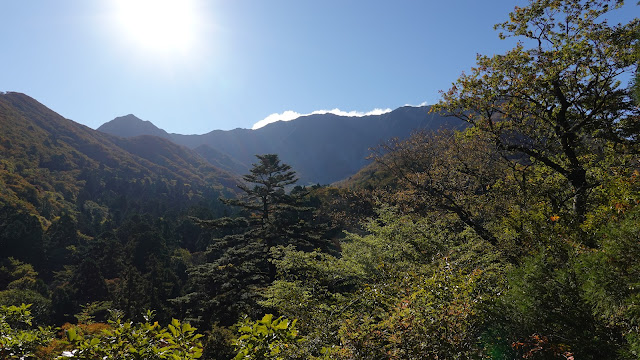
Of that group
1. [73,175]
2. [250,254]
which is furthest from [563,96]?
[73,175]

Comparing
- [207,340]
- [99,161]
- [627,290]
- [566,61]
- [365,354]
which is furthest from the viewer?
[99,161]

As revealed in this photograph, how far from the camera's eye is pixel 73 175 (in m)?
83.4

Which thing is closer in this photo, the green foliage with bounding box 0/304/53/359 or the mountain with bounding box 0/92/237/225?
the green foliage with bounding box 0/304/53/359

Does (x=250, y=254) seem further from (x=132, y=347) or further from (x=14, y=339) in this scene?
(x=132, y=347)

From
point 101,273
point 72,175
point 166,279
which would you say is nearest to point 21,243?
point 101,273

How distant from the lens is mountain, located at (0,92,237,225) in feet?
202

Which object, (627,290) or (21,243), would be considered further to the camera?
(21,243)

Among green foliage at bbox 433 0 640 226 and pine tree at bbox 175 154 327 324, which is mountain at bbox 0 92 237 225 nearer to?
pine tree at bbox 175 154 327 324

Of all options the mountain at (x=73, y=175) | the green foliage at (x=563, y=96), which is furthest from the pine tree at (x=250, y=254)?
the mountain at (x=73, y=175)

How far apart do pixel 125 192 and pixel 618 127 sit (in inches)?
4064

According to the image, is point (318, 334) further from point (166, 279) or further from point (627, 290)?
point (166, 279)

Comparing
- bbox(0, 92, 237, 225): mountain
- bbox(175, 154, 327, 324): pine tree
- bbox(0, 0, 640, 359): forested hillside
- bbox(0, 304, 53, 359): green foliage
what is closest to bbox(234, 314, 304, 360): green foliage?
bbox(0, 0, 640, 359): forested hillside

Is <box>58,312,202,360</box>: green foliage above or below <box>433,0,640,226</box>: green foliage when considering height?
below

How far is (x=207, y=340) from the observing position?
17.1 m
